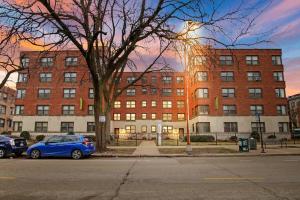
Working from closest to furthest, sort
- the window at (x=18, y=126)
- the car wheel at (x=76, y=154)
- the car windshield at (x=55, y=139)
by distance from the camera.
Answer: the car wheel at (x=76, y=154), the car windshield at (x=55, y=139), the window at (x=18, y=126)

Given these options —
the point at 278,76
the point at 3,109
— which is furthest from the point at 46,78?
the point at 278,76

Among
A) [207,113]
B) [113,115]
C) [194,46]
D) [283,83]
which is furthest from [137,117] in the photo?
[194,46]

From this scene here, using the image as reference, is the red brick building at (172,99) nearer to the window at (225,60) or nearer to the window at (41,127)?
the window at (225,60)

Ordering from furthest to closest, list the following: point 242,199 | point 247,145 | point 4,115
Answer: point 4,115 → point 247,145 → point 242,199

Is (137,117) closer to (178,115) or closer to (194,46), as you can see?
(178,115)

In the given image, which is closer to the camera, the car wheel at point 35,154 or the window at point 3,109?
the car wheel at point 35,154

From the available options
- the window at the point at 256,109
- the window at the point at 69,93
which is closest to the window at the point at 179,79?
the window at the point at 256,109

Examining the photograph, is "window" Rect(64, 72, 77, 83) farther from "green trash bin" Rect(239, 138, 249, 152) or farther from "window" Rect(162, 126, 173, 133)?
"green trash bin" Rect(239, 138, 249, 152)

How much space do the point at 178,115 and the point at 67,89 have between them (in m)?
24.0

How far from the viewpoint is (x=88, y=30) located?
20.0 metres

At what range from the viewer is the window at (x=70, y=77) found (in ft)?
185

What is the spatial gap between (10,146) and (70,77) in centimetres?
3765

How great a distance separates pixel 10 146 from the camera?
66.4ft

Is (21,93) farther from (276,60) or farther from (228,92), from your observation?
(276,60)
